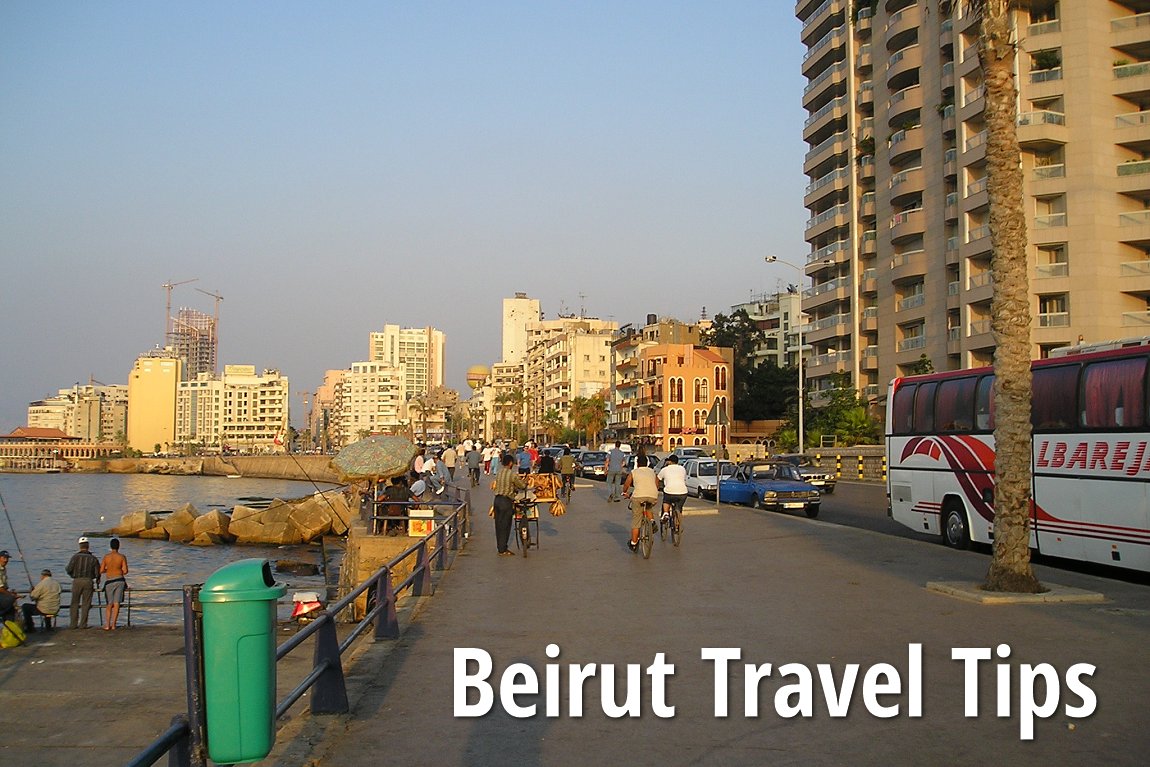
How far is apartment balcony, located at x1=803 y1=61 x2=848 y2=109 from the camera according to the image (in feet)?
218

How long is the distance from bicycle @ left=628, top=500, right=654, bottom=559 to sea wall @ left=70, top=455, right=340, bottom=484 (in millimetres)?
116902

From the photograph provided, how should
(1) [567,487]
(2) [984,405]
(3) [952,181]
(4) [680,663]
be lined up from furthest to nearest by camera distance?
(3) [952,181]
(1) [567,487]
(2) [984,405]
(4) [680,663]

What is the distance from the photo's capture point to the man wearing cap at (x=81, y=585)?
22.4 meters

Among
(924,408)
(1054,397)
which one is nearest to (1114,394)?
(1054,397)

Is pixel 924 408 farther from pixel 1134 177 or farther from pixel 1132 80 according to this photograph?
pixel 1132 80

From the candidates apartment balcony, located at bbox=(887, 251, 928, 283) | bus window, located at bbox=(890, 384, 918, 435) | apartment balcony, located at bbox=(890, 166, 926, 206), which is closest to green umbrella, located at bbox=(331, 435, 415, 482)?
bus window, located at bbox=(890, 384, 918, 435)

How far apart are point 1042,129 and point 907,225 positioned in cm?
1100

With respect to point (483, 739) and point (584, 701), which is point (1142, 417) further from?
point (483, 739)

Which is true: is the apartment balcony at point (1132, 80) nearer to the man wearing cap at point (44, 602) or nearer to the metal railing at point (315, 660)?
the metal railing at point (315, 660)

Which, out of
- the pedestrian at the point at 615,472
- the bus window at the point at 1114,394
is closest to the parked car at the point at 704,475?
the pedestrian at the point at 615,472

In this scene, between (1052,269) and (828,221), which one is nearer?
(1052,269)

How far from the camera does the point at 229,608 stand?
514cm

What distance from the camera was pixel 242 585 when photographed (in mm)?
5195

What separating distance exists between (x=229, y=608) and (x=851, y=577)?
11.5 meters
